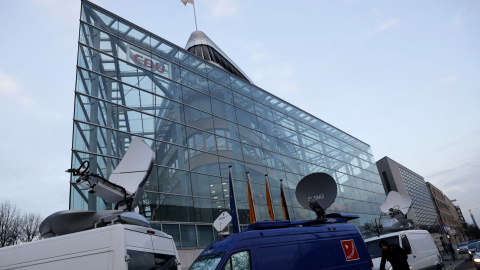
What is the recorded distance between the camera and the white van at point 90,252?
482cm

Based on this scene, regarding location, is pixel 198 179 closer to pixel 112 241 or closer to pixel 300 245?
pixel 300 245

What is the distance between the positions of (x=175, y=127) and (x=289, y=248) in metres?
15.5

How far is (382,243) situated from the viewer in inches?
341

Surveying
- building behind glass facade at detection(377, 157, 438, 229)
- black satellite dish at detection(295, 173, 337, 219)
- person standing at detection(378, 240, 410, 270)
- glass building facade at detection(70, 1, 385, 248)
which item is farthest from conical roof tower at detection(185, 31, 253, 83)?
building behind glass facade at detection(377, 157, 438, 229)

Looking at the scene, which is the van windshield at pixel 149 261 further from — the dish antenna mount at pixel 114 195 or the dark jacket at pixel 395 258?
the dark jacket at pixel 395 258

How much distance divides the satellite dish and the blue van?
14.9 metres

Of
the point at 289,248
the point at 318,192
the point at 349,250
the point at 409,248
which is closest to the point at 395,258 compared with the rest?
the point at 349,250

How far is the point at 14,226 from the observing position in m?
40.4

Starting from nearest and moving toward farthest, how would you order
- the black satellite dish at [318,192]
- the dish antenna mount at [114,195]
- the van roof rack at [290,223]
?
the dish antenna mount at [114,195], the van roof rack at [290,223], the black satellite dish at [318,192]

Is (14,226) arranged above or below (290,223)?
above

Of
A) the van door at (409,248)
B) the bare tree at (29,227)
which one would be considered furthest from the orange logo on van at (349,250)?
the bare tree at (29,227)

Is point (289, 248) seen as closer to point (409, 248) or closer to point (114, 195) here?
point (114, 195)

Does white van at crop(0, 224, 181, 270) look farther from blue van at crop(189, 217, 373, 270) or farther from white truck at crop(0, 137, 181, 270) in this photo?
blue van at crop(189, 217, 373, 270)

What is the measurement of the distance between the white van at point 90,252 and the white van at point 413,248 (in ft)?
A: 28.7
